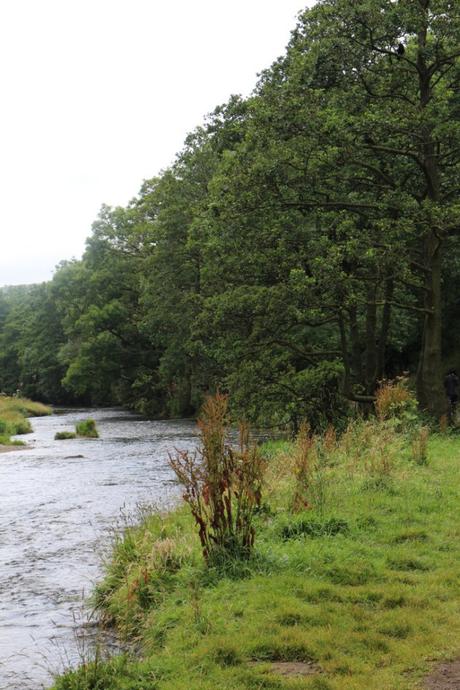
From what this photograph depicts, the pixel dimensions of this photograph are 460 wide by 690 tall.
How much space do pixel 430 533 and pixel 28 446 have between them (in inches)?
967

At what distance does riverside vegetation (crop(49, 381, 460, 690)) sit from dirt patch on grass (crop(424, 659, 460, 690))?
0.29 ft

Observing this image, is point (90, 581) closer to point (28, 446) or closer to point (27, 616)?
point (27, 616)

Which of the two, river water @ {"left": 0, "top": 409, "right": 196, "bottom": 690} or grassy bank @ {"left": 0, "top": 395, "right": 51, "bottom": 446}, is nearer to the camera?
river water @ {"left": 0, "top": 409, "right": 196, "bottom": 690}

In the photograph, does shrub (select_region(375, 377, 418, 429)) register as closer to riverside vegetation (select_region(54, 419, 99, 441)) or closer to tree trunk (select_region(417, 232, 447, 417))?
tree trunk (select_region(417, 232, 447, 417))

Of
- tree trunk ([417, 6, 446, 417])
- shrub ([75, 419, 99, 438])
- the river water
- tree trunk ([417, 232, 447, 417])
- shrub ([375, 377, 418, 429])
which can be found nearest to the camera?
the river water

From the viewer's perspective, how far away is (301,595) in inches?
261

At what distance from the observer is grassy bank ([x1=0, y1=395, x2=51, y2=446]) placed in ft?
110

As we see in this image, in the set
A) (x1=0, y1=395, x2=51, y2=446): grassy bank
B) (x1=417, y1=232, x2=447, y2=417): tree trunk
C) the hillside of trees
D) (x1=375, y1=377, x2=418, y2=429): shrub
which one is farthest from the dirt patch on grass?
(x1=0, y1=395, x2=51, y2=446): grassy bank

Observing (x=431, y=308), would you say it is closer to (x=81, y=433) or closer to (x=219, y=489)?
(x=219, y=489)

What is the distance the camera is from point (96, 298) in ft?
200

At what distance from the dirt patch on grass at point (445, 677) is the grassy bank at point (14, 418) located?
2814 centimetres

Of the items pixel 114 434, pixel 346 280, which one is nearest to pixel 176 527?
pixel 346 280

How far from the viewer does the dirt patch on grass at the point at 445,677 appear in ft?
15.4

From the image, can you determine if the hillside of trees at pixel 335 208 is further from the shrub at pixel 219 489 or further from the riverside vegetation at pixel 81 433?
the shrub at pixel 219 489
